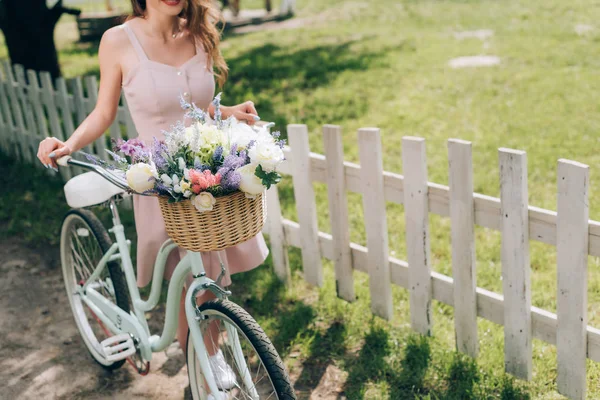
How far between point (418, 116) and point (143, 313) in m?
4.46

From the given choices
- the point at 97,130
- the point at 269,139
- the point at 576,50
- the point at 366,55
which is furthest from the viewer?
the point at 366,55

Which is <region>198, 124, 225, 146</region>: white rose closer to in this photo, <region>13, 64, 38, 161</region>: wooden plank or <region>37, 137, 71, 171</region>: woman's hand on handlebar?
<region>37, 137, 71, 171</region>: woman's hand on handlebar

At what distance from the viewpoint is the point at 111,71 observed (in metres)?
2.99

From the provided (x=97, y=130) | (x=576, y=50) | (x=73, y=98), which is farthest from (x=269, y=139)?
(x=576, y=50)

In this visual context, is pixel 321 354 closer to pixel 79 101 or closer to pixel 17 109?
pixel 79 101

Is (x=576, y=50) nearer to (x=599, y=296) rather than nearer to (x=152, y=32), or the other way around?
(x=599, y=296)

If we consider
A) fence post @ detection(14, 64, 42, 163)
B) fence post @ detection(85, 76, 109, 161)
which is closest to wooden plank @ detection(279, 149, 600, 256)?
fence post @ detection(85, 76, 109, 161)

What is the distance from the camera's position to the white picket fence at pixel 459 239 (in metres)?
3.05

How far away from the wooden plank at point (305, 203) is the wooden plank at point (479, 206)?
6cm

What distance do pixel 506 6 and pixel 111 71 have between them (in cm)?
1056

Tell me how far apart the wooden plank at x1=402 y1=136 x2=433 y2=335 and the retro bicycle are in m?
0.93

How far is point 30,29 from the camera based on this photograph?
8.06 m

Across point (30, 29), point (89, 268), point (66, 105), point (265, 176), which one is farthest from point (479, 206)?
point (30, 29)

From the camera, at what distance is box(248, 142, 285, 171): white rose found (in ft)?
7.21
